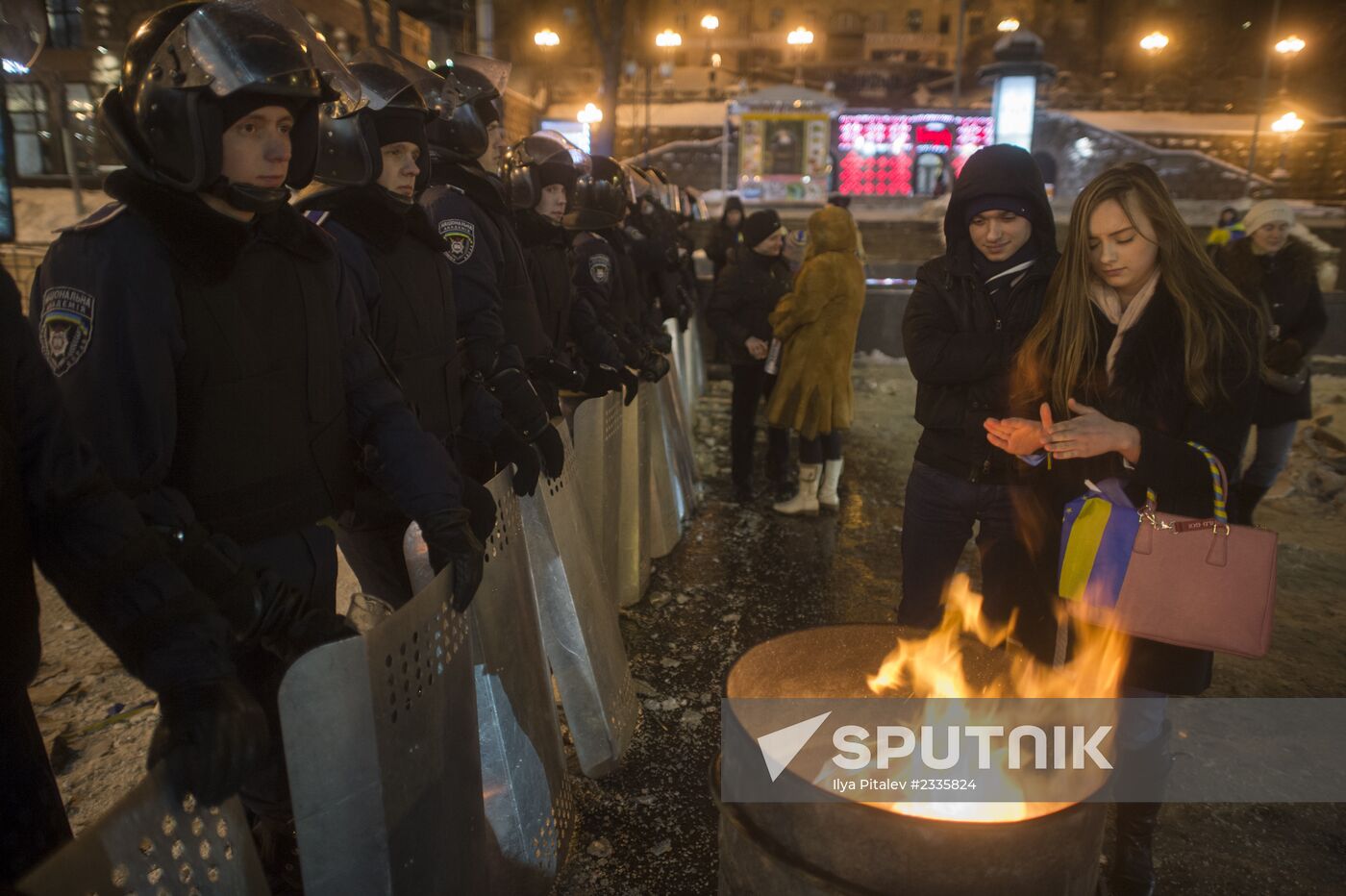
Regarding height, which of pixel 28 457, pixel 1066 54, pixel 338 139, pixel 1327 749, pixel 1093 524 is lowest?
pixel 1327 749

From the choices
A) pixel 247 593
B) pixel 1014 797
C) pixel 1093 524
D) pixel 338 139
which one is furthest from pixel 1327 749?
pixel 338 139

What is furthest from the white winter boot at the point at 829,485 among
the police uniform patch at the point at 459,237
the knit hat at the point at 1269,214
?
the police uniform patch at the point at 459,237

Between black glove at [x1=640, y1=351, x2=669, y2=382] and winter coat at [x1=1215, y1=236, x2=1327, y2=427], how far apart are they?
3.69 m

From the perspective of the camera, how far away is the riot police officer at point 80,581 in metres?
1.37

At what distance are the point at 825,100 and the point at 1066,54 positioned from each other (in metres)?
32.5

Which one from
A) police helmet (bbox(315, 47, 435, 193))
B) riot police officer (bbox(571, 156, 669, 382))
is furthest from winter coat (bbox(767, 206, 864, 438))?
police helmet (bbox(315, 47, 435, 193))

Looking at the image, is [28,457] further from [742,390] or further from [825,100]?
[825,100]

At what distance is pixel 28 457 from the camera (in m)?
1.41

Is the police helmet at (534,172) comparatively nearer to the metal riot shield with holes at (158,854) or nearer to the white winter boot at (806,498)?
the white winter boot at (806,498)

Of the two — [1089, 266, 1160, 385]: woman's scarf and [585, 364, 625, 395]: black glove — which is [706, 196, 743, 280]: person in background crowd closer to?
A: [585, 364, 625, 395]: black glove

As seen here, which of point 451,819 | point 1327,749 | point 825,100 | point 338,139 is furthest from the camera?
point 825,100

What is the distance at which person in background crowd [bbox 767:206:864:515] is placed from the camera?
20.2 ft

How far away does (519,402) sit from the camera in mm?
3262

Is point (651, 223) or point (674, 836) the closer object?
point (674, 836)
